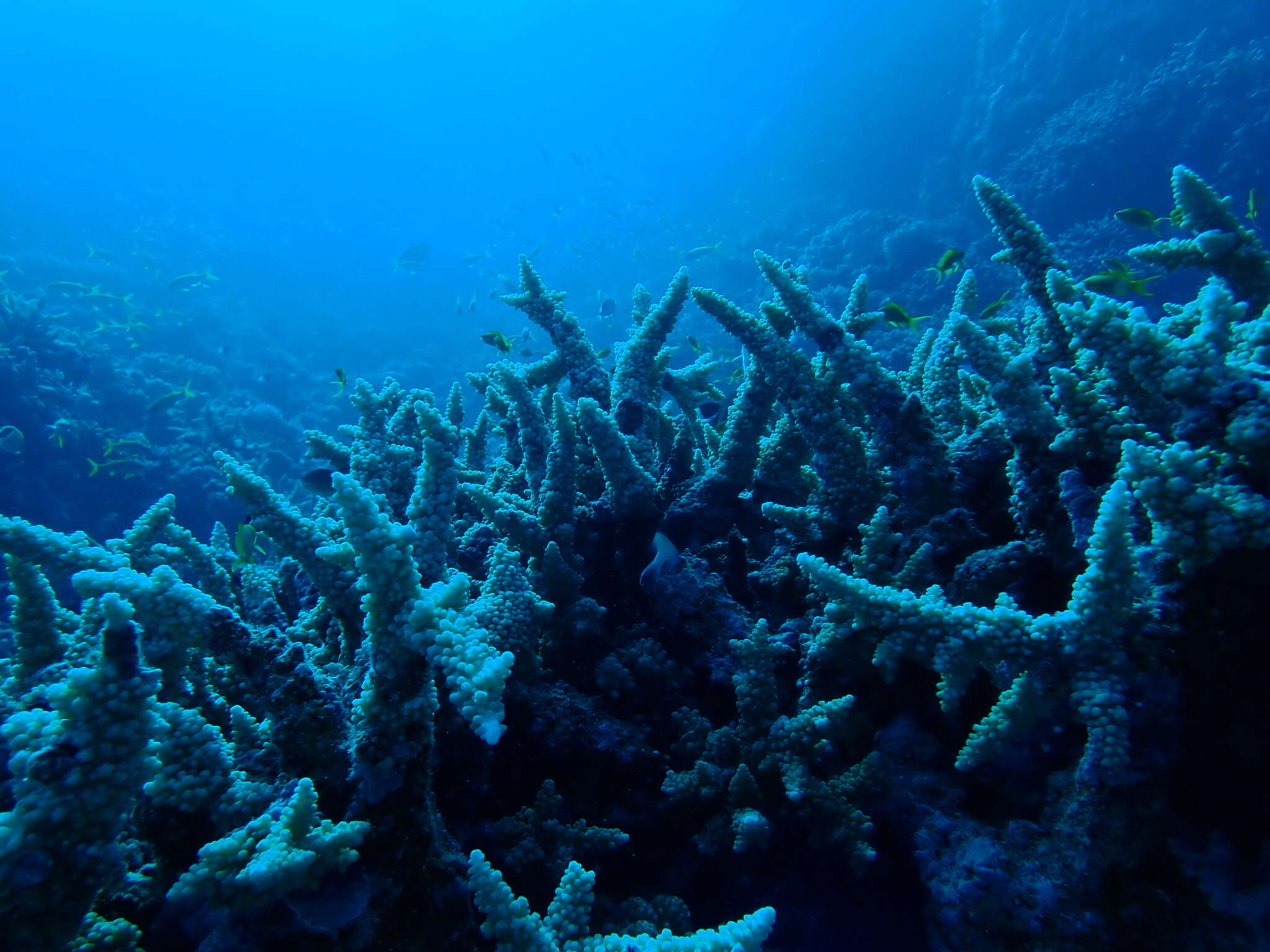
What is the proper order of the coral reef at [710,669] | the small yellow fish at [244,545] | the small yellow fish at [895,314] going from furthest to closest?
the small yellow fish at [895,314] → the small yellow fish at [244,545] → the coral reef at [710,669]

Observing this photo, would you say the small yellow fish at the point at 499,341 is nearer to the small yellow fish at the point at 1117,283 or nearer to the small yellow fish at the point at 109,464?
the small yellow fish at the point at 1117,283

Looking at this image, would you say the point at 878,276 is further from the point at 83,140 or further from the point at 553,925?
the point at 83,140

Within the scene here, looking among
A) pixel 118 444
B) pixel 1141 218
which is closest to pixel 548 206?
pixel 118 444

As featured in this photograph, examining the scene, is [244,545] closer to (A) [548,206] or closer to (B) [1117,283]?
(B) [1117,283]

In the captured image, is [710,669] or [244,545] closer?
[710,669]

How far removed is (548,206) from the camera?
173 ft

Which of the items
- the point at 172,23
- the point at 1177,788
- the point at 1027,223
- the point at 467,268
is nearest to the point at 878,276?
the point at 1027,223

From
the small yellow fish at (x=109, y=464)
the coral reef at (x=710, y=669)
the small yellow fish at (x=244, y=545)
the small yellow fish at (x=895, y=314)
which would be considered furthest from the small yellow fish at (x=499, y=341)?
the small yellow fish at (x=109, y=464)

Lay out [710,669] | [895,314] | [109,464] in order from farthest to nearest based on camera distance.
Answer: [109,464], [895,314], [710,669]

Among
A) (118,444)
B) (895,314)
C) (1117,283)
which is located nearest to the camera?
(1117,283)

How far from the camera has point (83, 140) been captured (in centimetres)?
4338

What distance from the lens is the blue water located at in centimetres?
217

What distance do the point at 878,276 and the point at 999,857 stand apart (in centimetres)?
2117

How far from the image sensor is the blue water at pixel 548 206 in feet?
7.13
